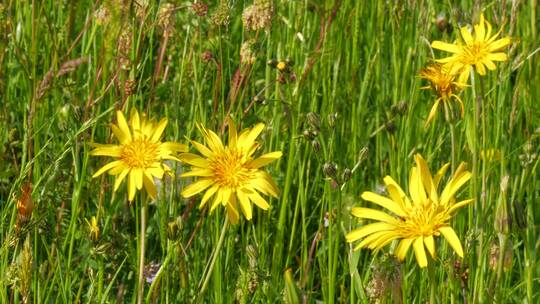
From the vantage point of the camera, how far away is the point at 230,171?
172 centimetres

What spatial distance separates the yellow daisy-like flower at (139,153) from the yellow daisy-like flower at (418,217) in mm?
406

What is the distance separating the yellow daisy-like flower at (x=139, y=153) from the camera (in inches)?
70.2

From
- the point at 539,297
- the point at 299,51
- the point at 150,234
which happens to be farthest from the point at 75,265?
the point at 539,297

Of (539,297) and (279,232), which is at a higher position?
(279,232)

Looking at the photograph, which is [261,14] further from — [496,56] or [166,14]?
[496,56]

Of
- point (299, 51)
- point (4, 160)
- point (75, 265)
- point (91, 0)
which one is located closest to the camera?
point (75, 265)

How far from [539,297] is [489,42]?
0.60 meters

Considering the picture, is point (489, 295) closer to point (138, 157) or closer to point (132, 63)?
point (138, 157)

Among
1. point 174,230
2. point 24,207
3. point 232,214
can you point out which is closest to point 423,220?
point 232,214

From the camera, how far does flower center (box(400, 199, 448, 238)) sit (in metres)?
1.53

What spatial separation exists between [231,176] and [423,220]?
14.6 inches

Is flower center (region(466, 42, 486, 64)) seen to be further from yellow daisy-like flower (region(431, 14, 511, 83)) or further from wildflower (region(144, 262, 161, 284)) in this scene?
wildflower (region(144, 262, 161, 284))

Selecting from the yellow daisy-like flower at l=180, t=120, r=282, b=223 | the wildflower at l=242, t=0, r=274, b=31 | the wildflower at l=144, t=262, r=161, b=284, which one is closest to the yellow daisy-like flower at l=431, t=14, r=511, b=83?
the wildflower at l=242, t=0, r=274, b=31

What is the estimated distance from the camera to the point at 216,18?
211cm
